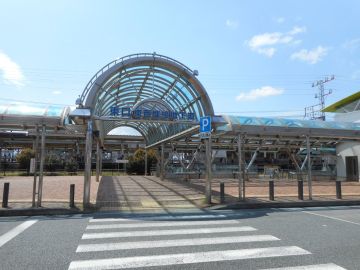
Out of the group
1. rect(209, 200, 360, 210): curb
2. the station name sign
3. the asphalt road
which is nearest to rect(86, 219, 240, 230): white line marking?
the asphalt road

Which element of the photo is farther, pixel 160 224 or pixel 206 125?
pixel 206 125

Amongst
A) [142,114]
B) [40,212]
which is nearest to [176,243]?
[40,212]

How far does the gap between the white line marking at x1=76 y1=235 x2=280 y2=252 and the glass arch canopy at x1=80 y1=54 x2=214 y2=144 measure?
7039 millimetres

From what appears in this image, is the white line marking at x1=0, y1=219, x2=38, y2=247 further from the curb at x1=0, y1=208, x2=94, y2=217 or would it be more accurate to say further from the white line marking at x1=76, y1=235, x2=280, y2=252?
the white line marking at x1=76, y1=235, x2=280, y2=252

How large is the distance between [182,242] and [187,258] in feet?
4.13

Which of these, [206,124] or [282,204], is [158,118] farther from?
[282,204]

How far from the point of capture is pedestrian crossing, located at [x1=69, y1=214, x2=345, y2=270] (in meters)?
5.64

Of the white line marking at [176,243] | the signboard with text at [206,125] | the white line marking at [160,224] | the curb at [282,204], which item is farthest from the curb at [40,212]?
the signboard with text at [206,125]

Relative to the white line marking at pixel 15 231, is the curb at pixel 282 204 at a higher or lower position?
higher

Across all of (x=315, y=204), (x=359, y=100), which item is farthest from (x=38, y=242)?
(x=359, y=100)

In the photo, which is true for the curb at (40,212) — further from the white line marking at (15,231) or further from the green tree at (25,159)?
the green tree at (25,159)

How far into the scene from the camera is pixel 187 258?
19.2ft

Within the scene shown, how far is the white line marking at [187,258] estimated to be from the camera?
214 inches

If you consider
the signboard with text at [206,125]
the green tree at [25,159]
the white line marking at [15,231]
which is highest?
the signboard with text at [206,125]
